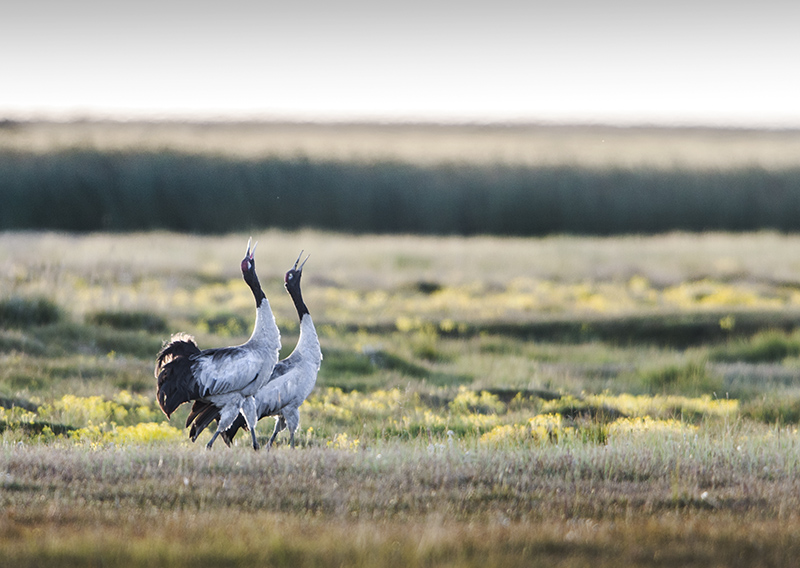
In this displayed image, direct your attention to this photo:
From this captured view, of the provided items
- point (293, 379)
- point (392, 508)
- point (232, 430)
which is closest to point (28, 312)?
point (232, 430)

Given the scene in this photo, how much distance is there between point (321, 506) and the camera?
6305 millimetres

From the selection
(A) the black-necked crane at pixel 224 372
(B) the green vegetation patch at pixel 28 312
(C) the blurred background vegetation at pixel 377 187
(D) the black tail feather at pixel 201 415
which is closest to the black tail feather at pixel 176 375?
(A) the black-necked crane at pixel 224 372

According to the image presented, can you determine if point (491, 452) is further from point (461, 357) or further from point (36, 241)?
point (36, 241)

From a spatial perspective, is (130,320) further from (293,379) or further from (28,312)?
(293,379)

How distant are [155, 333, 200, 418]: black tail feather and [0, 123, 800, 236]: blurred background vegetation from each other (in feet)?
138

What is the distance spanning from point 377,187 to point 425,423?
43.3 metres

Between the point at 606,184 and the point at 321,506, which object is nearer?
the point at 321,506

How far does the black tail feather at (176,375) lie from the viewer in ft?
25.8

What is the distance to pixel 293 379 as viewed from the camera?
818 centimetres

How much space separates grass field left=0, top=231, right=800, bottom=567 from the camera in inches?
211

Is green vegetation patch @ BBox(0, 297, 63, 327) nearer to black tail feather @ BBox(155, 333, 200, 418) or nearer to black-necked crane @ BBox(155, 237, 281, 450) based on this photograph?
black tail feather @ BBox(155, 333, 200, 418)

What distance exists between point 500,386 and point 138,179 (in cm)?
4372

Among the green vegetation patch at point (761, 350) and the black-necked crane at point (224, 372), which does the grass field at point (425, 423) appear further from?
the black-necked crane at point (224, 372)

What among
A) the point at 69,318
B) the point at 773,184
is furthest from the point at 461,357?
the point at 773,184
